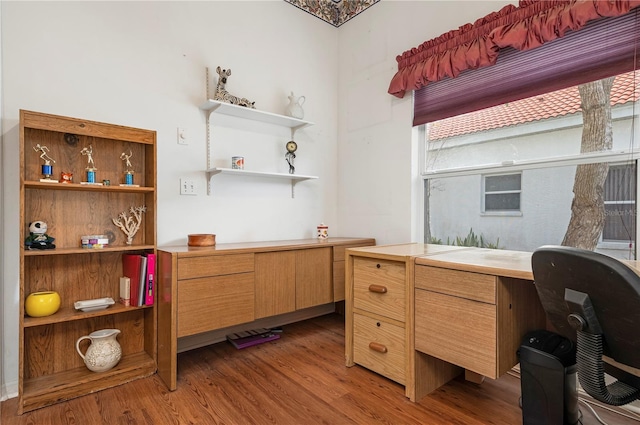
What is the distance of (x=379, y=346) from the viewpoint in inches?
75.9

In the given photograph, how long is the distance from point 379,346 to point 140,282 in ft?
4.83

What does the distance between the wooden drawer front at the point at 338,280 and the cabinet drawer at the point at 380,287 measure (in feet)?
1.83

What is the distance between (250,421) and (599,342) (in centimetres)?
144

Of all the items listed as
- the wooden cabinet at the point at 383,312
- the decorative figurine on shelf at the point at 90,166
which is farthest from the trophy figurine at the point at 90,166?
the wooden cabinet at the point at 383,312

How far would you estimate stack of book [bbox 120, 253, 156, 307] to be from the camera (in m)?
1.96

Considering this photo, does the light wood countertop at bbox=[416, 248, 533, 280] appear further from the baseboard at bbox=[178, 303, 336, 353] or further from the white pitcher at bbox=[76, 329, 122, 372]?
the white pitcher at bbox=[76, 329, 122, 372]

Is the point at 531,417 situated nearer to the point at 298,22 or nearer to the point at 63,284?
the point at 63,284

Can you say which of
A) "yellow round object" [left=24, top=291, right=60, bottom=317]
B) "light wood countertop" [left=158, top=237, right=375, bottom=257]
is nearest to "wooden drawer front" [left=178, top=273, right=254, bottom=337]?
"light wood countertop" [left=158, top=237, right=375, bottom=257]

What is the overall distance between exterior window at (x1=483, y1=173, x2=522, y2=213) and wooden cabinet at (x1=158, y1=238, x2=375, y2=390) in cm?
122

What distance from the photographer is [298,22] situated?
10.0 ft

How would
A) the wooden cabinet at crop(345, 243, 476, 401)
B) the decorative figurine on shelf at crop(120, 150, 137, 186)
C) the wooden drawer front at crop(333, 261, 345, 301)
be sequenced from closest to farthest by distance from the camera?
the wooden cabinet at crop(345, 243, 476, 401) < the decorative figurine on shelf at crop(120, 150, 137, 186) < the wooden drawer front at crop(333, 261, 345, 301)

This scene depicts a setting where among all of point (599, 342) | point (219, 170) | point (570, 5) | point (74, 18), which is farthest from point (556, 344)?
point (74, 18)

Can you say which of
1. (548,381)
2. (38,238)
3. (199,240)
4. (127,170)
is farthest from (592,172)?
(38,238)

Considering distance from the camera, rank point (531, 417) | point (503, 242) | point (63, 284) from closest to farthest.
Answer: point (531, 417) → point (63, 284) → point (503, 242)
